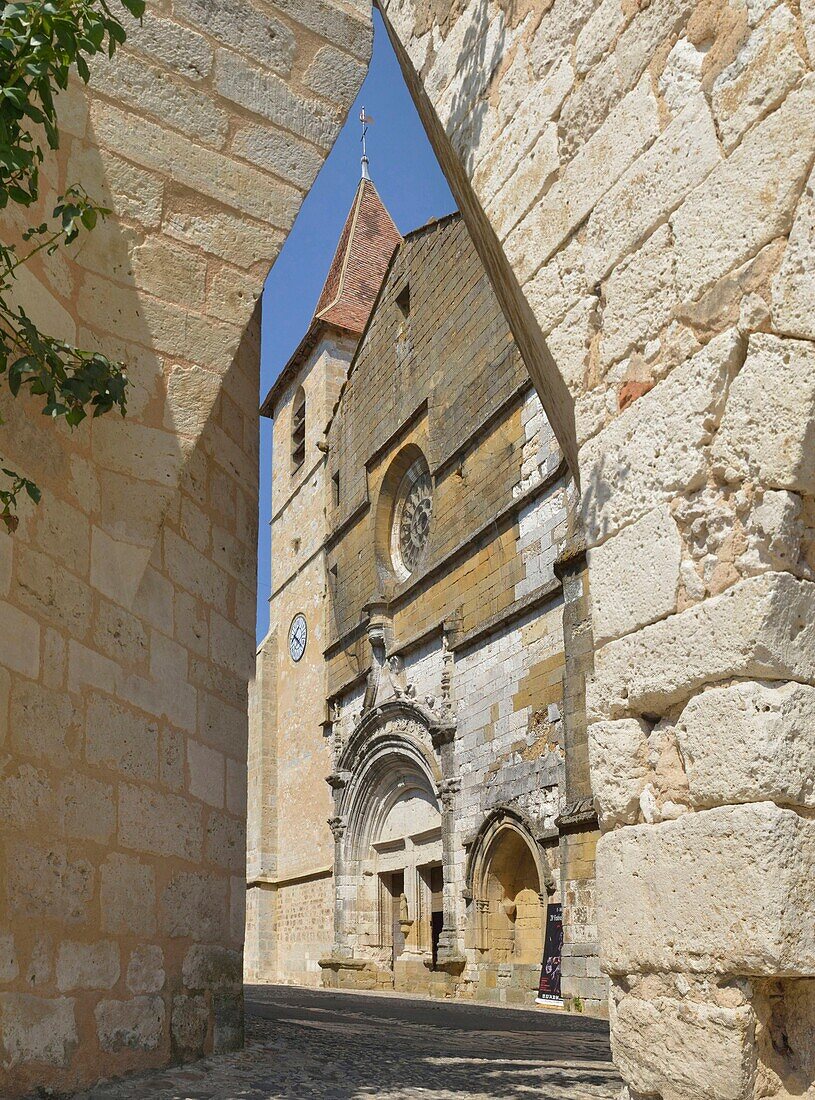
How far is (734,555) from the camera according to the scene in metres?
2.11

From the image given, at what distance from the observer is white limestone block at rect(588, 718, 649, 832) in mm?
2291

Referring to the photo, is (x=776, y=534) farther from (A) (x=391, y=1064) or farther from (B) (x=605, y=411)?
(A) (x=391, y=1064)

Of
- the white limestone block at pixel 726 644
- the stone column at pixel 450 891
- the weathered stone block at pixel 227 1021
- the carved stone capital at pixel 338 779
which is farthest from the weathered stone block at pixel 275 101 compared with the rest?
the carved stone capital at pixel 338 779

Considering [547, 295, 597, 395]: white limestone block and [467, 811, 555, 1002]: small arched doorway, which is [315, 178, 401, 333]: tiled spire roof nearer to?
[467, 811, 555, 1002]: small arched doorway

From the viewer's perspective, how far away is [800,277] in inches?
81.5

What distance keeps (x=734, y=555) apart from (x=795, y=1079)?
92 cm

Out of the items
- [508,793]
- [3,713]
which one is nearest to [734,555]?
[3,713]

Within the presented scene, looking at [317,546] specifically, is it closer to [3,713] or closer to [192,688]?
[192,688]

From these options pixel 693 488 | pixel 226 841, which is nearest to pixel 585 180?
pixel 693 488

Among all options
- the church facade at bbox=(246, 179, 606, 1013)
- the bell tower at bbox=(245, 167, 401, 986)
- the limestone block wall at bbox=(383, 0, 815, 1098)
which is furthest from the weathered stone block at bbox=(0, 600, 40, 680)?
the bell tower at bbox=(245, 167, 401, 986)

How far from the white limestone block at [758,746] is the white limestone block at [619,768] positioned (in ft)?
0.65

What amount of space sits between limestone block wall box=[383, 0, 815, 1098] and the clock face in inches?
666

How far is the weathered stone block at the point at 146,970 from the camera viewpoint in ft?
11.8

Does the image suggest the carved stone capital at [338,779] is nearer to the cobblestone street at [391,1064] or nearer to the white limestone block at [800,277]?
the cobblestone street at [391,1064]
